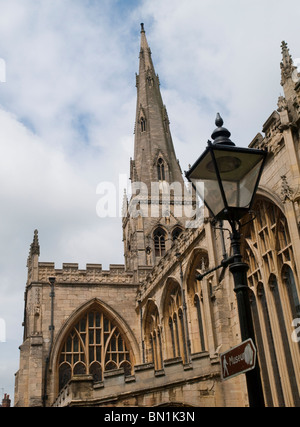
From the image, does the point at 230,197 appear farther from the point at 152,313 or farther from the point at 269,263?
the point at 152,313

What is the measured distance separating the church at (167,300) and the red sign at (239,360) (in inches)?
34.3

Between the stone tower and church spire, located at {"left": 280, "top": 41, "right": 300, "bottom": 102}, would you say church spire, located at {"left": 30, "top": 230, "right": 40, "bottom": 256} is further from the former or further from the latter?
church spire, located at {"left": 280, "top": 41, "right": 300, "bottom": 102}

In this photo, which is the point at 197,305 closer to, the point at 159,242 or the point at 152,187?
the point at 159,242

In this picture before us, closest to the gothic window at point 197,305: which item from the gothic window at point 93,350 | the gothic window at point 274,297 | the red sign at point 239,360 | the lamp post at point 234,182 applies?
the gothic window at point 274,297

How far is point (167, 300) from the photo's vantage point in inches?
835

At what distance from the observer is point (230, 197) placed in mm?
4609

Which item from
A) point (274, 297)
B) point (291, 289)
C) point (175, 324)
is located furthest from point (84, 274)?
point (291, 289)

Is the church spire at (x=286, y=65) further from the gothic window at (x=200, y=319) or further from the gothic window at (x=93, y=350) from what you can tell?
the gothic window at (x=93, y=350)

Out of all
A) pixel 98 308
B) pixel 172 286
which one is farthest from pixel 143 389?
pixel 98 308

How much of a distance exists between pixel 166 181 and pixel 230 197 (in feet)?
102

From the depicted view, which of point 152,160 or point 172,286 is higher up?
point 152,160

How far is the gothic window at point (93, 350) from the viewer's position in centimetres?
2280

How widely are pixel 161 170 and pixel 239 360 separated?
32.5 meters
